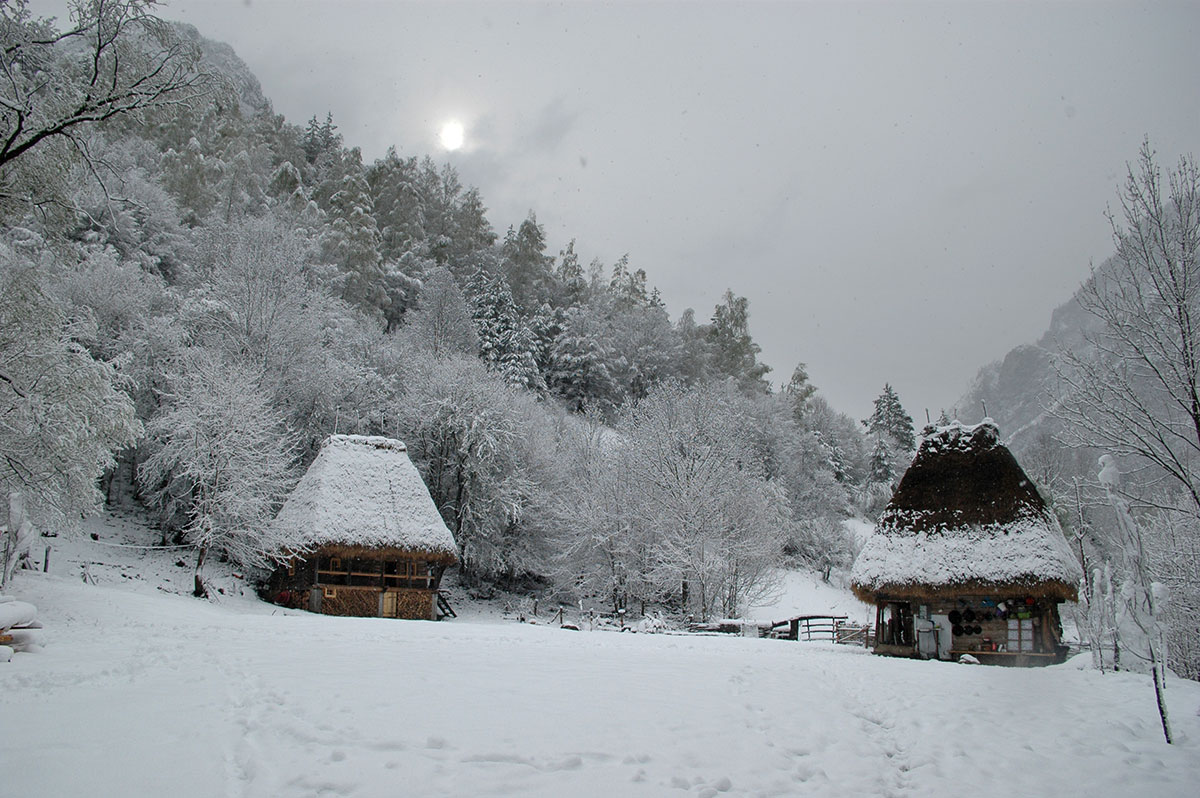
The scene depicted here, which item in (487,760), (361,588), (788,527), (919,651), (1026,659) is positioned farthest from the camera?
(788,527)

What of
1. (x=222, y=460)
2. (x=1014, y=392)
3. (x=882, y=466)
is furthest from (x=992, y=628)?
(x=1014, y=392)

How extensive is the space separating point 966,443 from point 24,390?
22.0 meters

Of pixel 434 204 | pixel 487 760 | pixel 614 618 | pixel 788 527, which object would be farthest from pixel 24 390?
pixel 434 204

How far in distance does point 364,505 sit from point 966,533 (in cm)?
1837

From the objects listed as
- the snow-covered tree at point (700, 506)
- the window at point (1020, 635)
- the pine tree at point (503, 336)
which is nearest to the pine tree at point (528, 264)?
the pine tree at point (503, 336)

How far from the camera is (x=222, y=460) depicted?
72.2 feet

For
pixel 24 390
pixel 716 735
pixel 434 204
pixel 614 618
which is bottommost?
pixel 614 618

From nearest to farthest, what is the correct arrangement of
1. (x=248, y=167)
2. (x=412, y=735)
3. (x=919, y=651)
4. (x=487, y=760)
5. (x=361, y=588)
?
(x=487, y=760)
(x=412, y=735)
(x=919, y=651)
(x=361, y=588)
(x=248, y=167)

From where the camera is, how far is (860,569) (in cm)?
1809

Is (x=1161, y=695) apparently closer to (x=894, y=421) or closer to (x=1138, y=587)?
(x=1138, y=587)

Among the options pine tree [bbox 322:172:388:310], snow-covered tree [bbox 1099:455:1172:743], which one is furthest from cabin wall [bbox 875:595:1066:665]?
pine tree [bbox 322:172:388:310]

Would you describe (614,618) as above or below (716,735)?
below

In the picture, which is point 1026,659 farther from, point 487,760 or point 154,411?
point 154,411

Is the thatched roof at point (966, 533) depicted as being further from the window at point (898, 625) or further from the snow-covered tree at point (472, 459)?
the snow-covered tree at point (472, 459)
